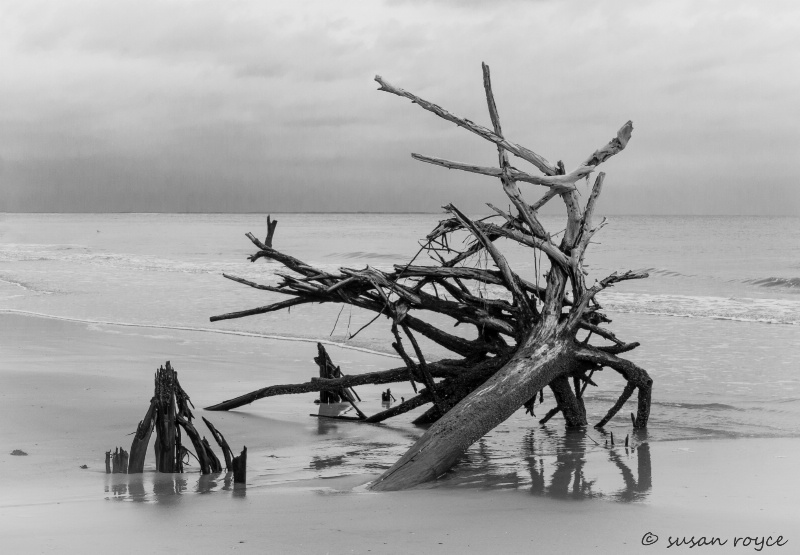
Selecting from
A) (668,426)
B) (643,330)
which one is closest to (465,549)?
(668,426)

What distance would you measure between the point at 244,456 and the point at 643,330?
1046 cm

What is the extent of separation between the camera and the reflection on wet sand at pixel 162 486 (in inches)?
187

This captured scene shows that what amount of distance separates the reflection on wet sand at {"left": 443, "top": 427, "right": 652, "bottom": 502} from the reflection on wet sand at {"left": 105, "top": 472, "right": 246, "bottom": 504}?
140 cm

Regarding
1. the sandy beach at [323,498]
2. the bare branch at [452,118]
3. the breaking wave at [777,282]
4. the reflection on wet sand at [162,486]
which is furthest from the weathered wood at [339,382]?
the breaking wave at [777,282]

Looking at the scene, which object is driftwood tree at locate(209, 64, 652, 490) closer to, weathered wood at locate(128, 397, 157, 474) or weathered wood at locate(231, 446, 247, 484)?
weathered wood at locate(128, 397, 157, 474)

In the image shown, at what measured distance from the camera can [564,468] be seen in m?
5.75

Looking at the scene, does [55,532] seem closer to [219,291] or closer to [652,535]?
[652,535]

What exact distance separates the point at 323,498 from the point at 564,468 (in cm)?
186

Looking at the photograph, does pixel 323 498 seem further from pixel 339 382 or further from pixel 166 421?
pixel 339 382

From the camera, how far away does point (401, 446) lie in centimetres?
662

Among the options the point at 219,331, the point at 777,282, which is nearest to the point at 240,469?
the point at 219,331

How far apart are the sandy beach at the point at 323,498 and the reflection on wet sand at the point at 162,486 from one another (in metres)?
0.02

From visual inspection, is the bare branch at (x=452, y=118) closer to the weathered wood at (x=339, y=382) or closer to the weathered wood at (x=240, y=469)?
the weathered wood at (x=339, y=382)

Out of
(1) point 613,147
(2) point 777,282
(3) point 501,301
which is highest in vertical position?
(1) point 613,147
